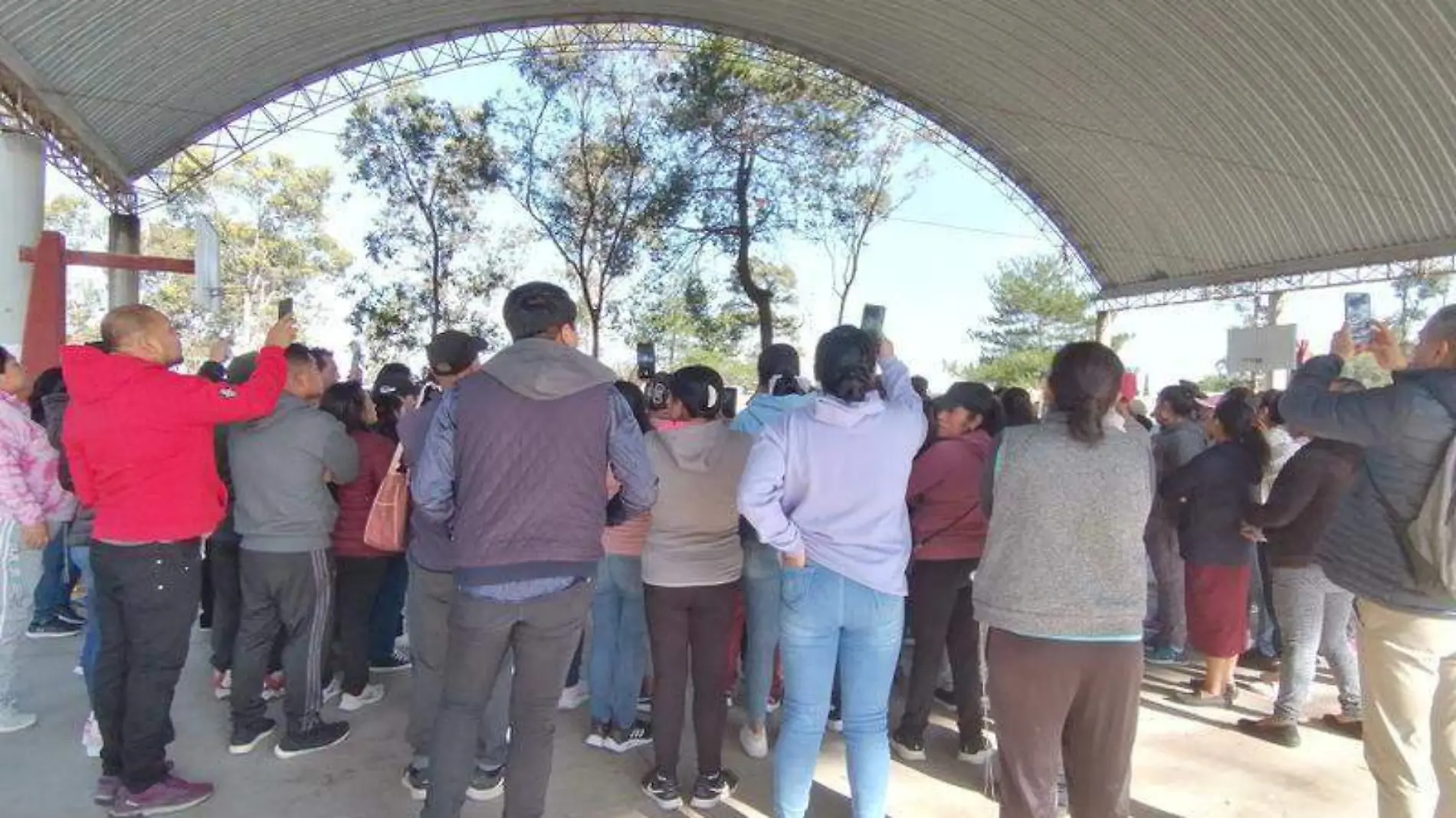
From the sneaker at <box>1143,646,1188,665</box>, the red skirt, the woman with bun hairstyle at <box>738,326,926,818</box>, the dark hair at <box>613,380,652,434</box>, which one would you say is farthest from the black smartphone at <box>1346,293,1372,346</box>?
the dark hair at <box>613,380,652,434</box>

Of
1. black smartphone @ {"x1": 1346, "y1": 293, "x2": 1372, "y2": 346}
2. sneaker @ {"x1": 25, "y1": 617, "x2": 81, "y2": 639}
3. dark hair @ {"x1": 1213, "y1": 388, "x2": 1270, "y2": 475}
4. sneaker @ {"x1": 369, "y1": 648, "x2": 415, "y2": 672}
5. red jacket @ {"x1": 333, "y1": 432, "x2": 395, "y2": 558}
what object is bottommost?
sneaker @ {"x1": 25, "y1": 617, "x2": 81, "y2": 639}

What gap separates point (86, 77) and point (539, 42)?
24.4 ft

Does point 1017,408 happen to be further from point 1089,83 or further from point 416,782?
point 1089,83

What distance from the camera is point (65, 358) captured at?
282 cm

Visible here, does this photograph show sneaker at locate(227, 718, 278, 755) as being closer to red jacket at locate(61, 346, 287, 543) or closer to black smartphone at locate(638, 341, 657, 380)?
red jacket at locate(61, 346, 287, 543)

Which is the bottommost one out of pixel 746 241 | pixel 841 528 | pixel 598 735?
pixel 598 735

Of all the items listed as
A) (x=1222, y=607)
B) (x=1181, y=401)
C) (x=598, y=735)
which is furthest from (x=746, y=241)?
(x=598, y=735)

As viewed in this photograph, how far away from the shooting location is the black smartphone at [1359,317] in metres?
2.82

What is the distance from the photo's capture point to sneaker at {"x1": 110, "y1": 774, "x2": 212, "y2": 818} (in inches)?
114

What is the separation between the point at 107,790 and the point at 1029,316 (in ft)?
116

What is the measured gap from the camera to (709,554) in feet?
9.91

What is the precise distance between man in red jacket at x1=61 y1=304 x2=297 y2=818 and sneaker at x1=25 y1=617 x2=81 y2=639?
2564mm

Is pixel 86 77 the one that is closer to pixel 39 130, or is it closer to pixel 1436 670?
pixel 39 130

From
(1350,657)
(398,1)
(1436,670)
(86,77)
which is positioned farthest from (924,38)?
(1436,670)
